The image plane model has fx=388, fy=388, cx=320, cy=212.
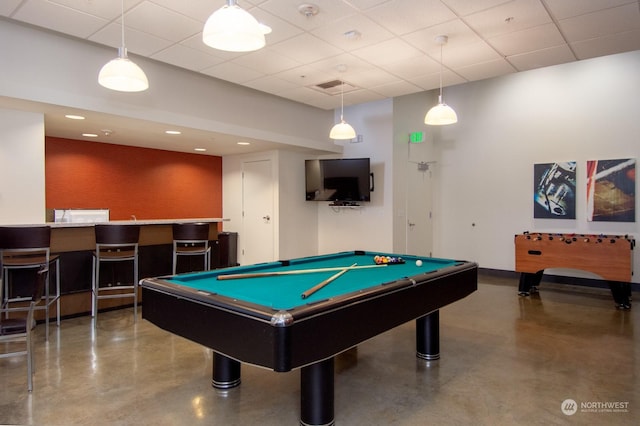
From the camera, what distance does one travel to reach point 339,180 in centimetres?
670

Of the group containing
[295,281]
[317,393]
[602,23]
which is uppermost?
[602,23]

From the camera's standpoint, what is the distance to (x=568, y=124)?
621 centimetres

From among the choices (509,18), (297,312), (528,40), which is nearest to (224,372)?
(297,312)

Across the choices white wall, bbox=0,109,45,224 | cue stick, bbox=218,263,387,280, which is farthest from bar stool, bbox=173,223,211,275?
cue stick, bbox=218,263,387,280

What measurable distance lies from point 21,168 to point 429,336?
453 cm

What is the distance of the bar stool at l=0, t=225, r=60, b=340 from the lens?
3.72 meters

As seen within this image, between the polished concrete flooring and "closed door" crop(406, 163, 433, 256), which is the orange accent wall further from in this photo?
"closed door" crop(406, 163, 433, 256)

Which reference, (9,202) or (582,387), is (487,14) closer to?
(582,387)

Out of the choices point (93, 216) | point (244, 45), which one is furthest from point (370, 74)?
point (93, 216)

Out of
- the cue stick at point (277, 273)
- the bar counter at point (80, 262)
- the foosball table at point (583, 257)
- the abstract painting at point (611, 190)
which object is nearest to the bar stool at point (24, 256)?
the bar counter at point (80, 262)

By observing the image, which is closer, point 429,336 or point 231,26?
point 231,26

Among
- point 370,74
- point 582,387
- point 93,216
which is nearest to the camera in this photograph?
point 582,387

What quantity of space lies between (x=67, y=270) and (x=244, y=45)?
366cm

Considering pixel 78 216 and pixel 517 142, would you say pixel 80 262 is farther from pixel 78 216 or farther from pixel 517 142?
pixel 517 142
